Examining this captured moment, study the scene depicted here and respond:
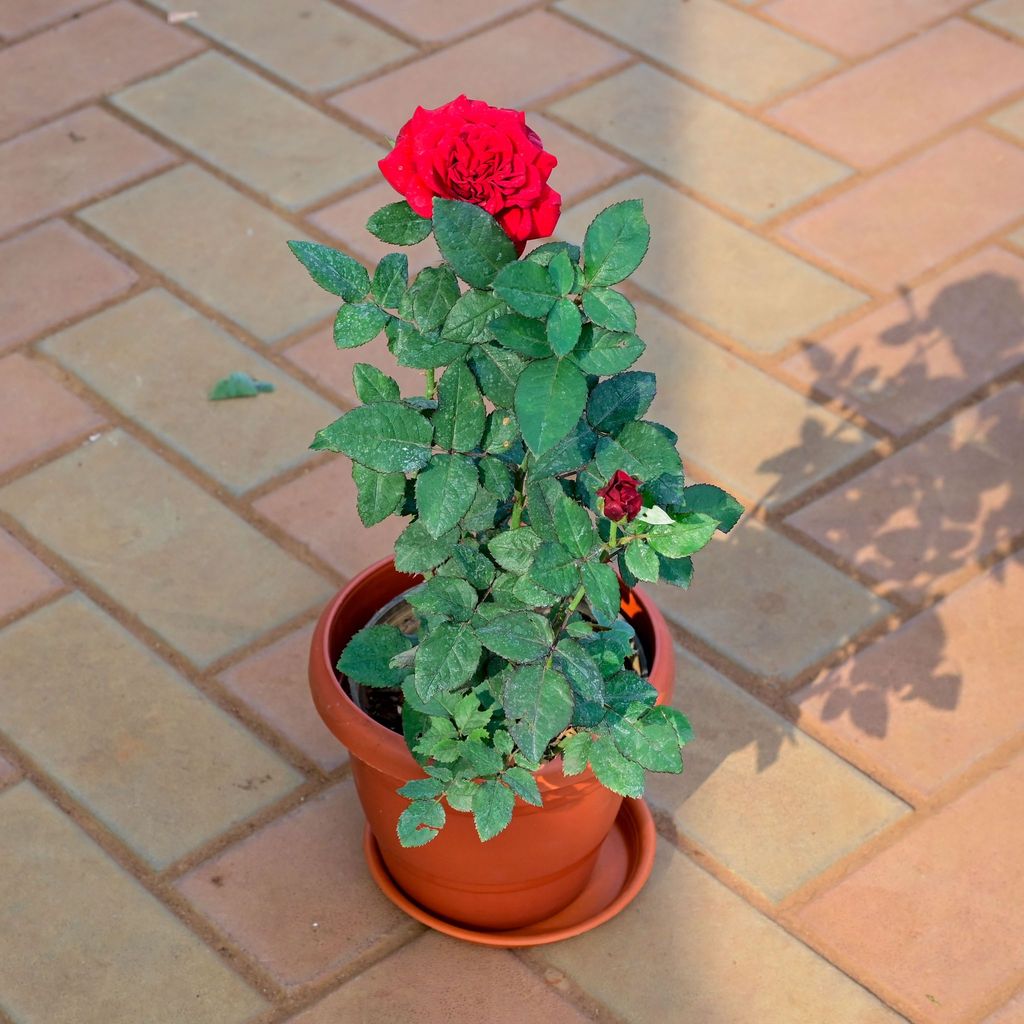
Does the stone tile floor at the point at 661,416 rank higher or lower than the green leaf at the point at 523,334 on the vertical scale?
lower

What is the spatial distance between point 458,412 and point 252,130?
1961 mm

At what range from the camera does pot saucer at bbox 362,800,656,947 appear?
211 centimetres

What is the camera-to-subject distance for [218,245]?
3.18 meters

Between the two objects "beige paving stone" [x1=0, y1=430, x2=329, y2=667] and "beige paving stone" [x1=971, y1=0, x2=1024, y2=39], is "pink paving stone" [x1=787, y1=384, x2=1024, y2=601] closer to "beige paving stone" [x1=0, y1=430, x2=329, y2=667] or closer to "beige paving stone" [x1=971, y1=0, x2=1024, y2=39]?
"beige paving stone" [x1=0, y1=430, x2=329, y2=667]

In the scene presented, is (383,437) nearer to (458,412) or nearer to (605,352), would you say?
(458,412)

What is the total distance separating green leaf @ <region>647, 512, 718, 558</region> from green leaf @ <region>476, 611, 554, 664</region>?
0.17 meters

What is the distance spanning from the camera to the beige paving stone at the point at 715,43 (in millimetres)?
3602

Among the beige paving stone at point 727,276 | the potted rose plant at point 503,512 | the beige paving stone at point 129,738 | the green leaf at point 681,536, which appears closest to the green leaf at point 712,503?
the potted rose plant at point 503,512

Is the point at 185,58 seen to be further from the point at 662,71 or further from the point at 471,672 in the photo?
the point at 471,672

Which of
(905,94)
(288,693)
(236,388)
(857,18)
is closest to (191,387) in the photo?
(236,388)

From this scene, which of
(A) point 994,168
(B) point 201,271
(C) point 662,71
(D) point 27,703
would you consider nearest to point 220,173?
(B) point 201,271

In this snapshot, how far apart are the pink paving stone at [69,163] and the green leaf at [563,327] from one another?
2.00 meters

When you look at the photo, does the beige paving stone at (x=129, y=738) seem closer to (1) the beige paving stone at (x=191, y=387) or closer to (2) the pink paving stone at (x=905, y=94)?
(1) the beige paving stone at (x=191, y=387)

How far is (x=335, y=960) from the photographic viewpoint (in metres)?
2.10
